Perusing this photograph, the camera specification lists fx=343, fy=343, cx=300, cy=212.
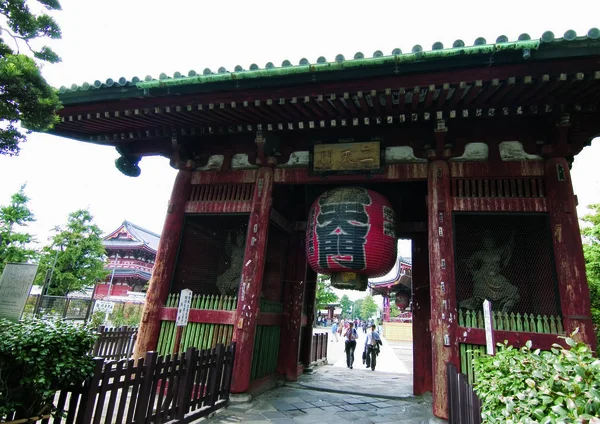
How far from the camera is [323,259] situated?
627 centimetres

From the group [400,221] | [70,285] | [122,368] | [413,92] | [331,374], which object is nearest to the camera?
[122,368]

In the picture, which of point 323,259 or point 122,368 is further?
point 323,259

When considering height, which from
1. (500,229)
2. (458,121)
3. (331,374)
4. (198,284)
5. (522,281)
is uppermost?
(458,121)

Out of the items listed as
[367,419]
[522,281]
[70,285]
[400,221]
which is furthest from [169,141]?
[70,285]

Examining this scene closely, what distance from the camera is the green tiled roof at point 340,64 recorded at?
4.34 meters

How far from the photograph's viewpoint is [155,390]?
4320mm

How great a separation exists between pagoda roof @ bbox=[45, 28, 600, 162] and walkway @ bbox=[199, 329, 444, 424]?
4.89 m

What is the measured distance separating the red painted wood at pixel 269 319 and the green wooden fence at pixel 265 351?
0.09 meters

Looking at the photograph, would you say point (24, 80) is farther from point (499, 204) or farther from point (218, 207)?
point (499, 204)

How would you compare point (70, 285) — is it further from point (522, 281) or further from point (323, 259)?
point (522, 281)

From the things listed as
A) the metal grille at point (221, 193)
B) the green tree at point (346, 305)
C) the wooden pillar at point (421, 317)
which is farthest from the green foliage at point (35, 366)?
the green tree at point (346, 305)

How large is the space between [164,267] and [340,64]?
16.5ft

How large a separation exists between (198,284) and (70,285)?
64.3ft

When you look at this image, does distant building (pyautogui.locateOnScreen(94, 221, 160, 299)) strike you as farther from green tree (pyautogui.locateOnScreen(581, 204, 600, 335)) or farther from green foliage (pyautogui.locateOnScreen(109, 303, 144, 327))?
green tree (pyautogui.locateOnScreen(581, 204, 600, 335))
